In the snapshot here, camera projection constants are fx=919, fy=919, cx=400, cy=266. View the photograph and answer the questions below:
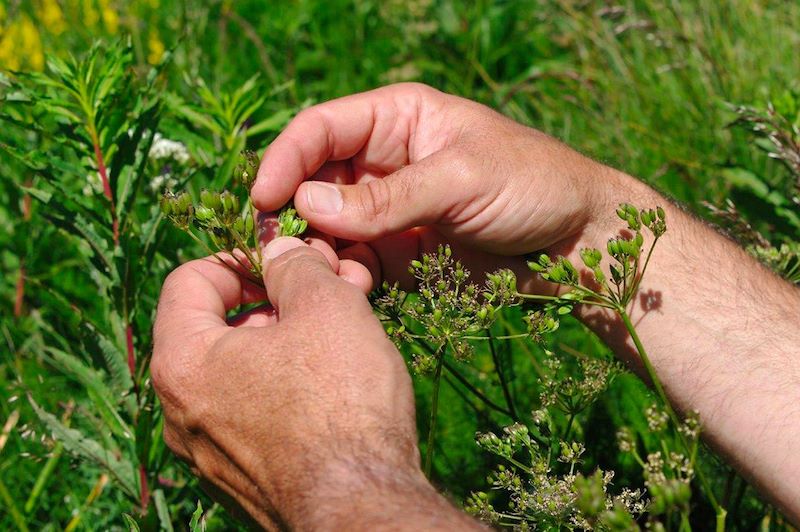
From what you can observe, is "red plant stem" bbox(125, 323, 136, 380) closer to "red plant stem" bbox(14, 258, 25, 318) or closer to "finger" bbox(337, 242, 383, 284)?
"finger" bbox(337, 242, 383, 284)

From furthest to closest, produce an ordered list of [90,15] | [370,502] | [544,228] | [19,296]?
[90,15] < [19,296] < [544,228] < [370,502]

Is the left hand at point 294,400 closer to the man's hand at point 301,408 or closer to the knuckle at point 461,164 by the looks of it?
the man's hand at point 301,408

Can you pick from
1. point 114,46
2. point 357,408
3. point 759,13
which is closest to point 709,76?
point 759,13

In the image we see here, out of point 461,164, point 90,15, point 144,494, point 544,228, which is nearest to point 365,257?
point 461,164

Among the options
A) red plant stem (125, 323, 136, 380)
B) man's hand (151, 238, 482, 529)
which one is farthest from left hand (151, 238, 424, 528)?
red plant stem (125, 323, 136, 380)

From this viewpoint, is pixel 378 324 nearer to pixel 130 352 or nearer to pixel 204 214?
pixel 204 214

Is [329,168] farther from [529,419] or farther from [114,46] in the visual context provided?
[529,419]
